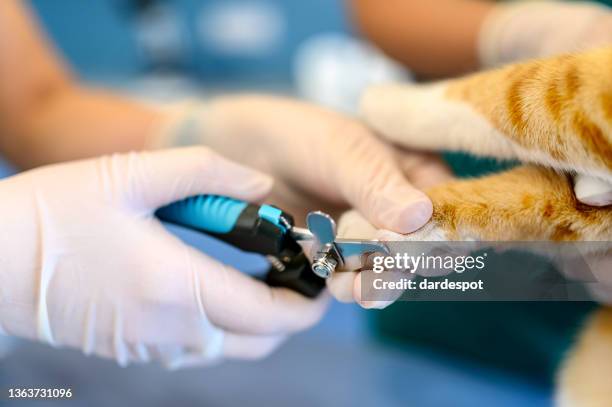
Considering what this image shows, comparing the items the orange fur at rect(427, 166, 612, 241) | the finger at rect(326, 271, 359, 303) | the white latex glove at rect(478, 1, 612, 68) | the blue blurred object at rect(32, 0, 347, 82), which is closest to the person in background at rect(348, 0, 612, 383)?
the white latex glove at rect(478, 1, 612, 68)

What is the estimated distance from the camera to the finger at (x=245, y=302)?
2.10ft

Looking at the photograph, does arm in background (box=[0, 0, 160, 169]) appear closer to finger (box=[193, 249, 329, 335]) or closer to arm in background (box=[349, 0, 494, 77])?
finger (box=[193, 249, 329, 335])

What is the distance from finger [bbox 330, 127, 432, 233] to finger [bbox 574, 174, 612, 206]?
0.13m

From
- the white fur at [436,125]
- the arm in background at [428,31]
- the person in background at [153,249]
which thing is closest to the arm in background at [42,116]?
the person in background at [153,249]

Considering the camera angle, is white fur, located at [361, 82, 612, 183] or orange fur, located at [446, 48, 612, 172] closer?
orange fur, located at [446, 48, 612, 172]

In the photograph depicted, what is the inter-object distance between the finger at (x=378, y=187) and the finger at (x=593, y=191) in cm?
13

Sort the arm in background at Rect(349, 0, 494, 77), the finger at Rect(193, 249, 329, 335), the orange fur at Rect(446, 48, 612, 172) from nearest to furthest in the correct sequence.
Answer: the orange fur at Rect(446, 48, 612, 172) → the finger at Rect(193, 249, 329, 335) → the arm in background at Rect(349, 0, 494, 77)

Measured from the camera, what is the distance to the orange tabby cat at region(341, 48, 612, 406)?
0.44 meters

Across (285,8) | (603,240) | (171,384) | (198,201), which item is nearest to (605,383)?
(603,240)

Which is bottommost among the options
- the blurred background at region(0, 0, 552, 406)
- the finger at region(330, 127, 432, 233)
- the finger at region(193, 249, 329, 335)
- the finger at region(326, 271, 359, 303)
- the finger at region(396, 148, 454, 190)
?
the blurred background at region(0, 0, 552, 406)

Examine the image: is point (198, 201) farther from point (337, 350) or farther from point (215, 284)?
point (337, 350)

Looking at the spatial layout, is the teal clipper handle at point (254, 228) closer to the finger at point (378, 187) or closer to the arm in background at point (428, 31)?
the finger at point (378, 187)

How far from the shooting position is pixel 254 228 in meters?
0.58

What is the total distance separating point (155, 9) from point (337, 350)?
2.20 m
